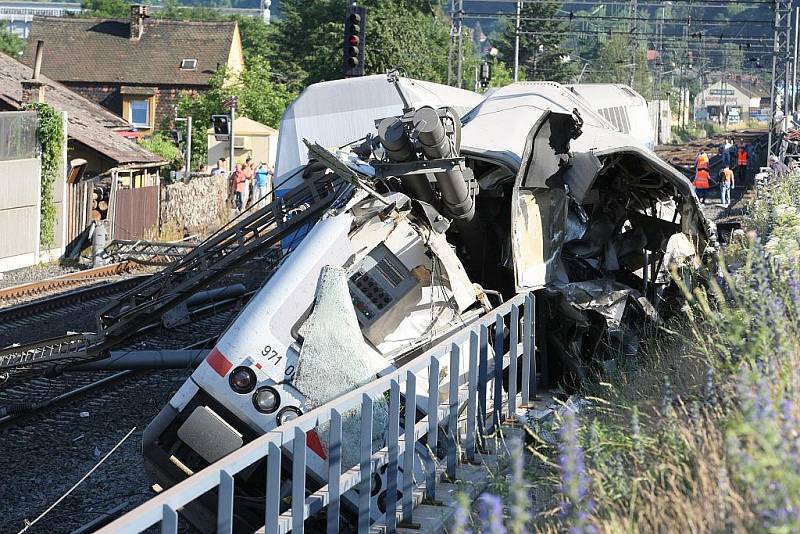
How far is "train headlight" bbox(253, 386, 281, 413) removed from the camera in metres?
8.31

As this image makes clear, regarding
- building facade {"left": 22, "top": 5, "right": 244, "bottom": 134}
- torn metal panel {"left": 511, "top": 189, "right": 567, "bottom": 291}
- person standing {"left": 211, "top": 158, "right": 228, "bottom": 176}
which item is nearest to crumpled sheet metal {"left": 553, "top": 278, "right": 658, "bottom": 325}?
torn metal panel {"left": 511, "top": 189, "right": 567, "bottom": 291}

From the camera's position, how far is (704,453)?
5.12 m

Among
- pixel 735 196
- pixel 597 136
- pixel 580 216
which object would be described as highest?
pixel 597 136

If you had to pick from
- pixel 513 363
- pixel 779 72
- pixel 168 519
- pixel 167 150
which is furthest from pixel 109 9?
pixel 168 519

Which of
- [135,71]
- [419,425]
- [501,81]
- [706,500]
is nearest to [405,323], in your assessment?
[419,425]

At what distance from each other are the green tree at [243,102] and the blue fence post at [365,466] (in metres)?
41.1

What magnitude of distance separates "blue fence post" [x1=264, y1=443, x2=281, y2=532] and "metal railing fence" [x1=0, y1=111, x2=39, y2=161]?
21.6 m

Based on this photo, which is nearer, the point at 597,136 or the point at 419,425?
the point at 419,425

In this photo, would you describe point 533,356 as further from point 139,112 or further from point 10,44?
point 10,44

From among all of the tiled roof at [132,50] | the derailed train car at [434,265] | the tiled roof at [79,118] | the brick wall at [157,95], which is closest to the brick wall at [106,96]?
the brick wall at [157,95]

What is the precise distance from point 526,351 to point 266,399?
2204mm

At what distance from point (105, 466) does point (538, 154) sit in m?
4.88

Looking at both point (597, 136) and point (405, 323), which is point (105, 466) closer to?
point (405, 323)

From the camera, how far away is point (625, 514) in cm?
498
